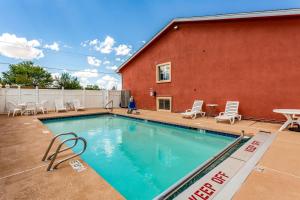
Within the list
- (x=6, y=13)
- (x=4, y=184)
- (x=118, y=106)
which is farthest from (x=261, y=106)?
(x=6, y=13)

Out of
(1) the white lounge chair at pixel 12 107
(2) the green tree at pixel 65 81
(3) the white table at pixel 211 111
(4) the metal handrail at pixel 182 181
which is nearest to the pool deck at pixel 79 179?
(4) the metal handrail at pixel 182 181

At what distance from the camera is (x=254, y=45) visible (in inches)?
304

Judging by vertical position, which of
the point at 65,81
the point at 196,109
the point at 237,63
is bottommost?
the point at 196,109

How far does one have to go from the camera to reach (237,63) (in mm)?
8258

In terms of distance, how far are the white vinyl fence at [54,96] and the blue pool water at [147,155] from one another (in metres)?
6.97

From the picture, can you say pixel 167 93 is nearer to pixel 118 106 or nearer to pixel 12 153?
pixel 118 106

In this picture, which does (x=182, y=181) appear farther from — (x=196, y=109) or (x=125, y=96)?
(x=125, y=96)

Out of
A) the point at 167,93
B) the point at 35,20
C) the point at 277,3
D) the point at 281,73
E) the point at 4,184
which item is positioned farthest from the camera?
the point at 35,20

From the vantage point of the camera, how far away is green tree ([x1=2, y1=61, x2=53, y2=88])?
31984 millimetres

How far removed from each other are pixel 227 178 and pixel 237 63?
7135 mm

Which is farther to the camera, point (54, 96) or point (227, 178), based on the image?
point (54, 96)

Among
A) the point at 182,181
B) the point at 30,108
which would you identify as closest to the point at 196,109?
the point at 182,181

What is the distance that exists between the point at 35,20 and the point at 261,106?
72.2 feet

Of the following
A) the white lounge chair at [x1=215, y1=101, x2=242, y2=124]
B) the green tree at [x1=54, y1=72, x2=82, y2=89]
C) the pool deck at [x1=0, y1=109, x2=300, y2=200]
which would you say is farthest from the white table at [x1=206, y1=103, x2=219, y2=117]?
the green tree at [x1=54, y1=72, x2=82, y2=89]
